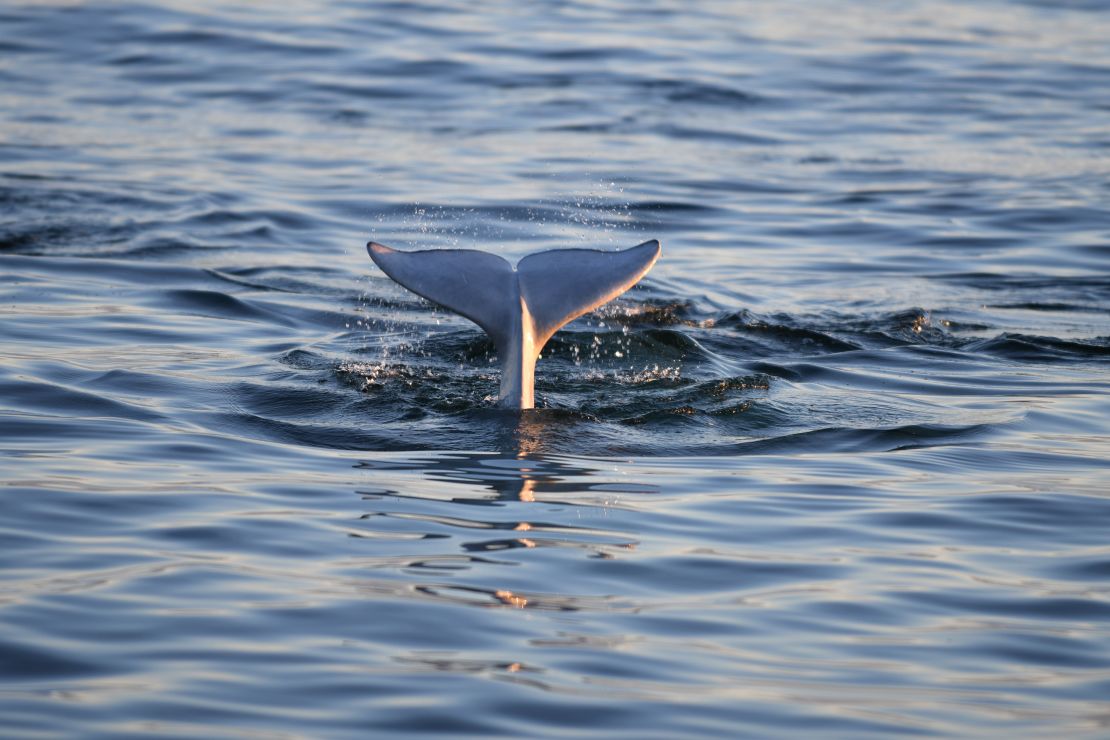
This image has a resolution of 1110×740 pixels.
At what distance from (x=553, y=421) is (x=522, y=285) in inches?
31.5

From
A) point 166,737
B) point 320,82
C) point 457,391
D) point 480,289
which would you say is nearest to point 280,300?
point 457,391

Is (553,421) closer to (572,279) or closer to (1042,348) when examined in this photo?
(572,279)

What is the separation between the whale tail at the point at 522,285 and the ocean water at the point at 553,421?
1.79 feet

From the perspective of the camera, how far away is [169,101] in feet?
70.2

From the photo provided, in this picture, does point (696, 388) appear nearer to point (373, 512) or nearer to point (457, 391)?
point (457, 391)

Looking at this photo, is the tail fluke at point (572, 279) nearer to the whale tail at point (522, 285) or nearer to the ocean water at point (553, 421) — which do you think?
the whale tail at point (522, 285)

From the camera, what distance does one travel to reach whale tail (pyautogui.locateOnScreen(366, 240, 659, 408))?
8.70 m

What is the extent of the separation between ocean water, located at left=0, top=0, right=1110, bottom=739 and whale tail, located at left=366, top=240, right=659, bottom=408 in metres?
0.55

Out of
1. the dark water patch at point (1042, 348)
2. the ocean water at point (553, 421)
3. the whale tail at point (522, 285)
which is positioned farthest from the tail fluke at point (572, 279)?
the dark water patch at point (1042, 348)

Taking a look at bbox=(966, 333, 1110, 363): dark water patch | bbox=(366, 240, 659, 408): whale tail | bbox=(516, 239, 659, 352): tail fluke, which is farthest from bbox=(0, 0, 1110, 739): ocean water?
bbox=(516, 239, 659, 352): tail fluke

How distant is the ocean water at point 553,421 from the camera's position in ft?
18.8

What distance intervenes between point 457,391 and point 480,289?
1.30 metres

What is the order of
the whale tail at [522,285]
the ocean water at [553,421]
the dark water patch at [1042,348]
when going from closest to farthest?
the ocean water at [553,421] → the whale tail at [522,285] → the dark water patch at [1042,348]

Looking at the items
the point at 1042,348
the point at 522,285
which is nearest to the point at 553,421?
the point at 522,285
